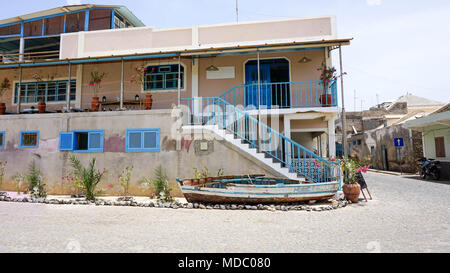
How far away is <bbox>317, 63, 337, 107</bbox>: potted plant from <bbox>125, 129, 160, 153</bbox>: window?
232 inches

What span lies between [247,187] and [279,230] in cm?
211

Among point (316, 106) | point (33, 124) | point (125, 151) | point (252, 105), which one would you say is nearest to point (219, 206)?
point (125, 151)

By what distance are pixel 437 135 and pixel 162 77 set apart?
48.8ft

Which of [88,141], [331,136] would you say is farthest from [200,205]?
[331,136]

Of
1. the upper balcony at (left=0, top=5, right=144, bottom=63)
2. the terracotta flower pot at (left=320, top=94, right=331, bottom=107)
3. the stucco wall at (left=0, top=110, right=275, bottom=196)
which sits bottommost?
the stucco wall at (left=0, top=110, right=275, bottom=196)

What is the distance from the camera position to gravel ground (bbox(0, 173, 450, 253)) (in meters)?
4.09

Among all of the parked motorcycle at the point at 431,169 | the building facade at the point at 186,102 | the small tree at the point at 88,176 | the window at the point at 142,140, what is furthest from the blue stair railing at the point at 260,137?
the parked motorcycle at the point at 431,169

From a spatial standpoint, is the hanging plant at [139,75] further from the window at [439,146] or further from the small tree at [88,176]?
the window at [439,146]

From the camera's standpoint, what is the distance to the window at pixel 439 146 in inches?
576

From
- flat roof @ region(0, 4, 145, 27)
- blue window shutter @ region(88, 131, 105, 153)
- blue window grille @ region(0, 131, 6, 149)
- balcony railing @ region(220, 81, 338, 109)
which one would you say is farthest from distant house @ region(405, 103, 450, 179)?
blue window grille @ region(0, 131, 6, 149)

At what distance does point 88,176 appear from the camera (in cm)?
841

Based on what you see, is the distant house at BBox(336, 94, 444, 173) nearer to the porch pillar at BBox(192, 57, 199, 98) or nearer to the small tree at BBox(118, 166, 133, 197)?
the porch pillar at BBox(192, 57, 199, 98)

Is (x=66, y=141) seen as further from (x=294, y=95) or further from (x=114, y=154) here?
(x=294, y=95)

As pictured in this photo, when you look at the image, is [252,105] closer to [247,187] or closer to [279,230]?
[247,187]
